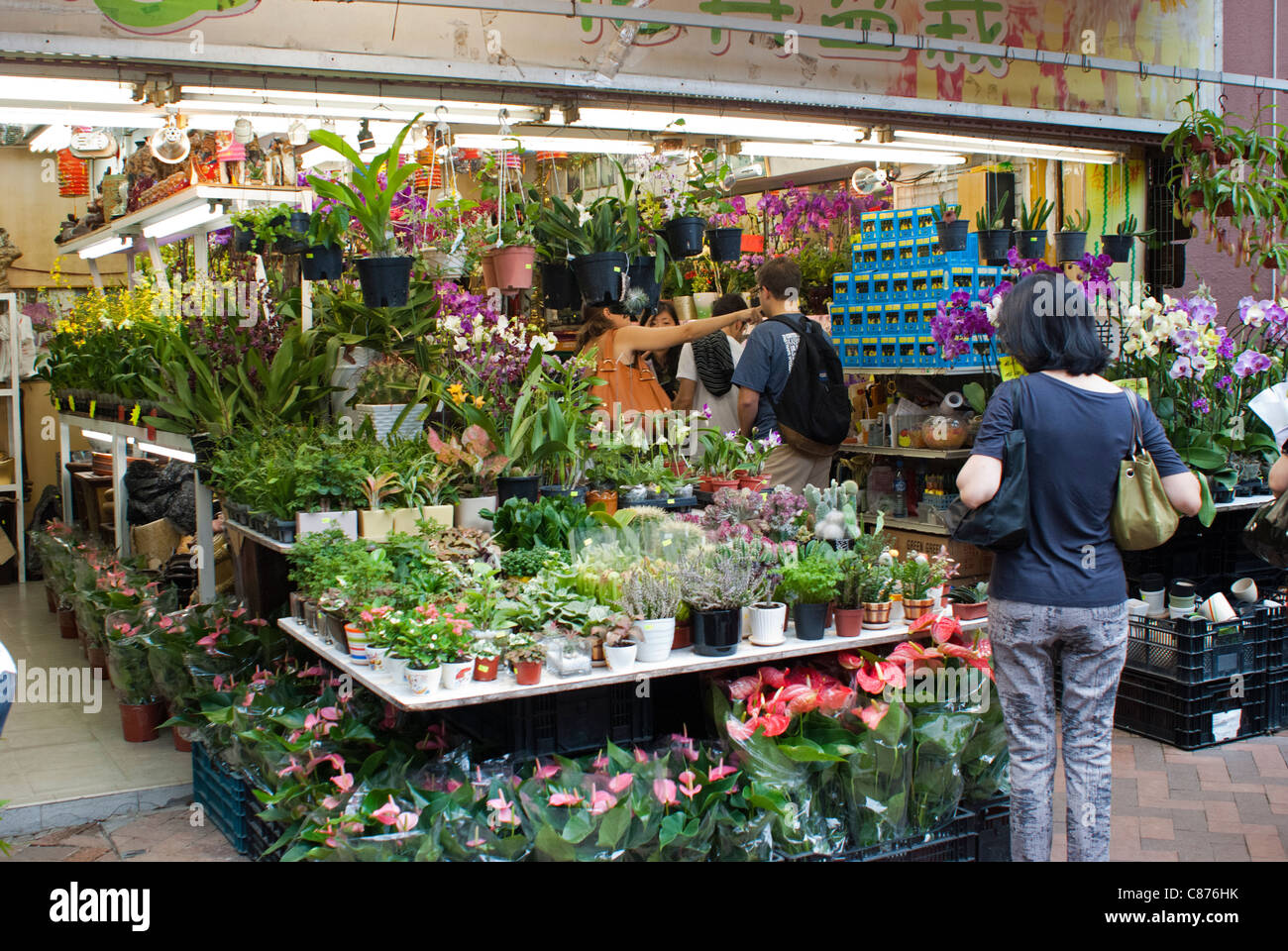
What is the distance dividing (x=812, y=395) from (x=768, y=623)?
7.95 ft

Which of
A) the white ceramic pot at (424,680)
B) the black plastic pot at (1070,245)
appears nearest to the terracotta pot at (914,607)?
the white ceramic pot at (424,680)

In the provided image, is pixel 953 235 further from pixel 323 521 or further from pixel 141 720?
pixel 141 720

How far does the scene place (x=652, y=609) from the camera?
3301 millimetres

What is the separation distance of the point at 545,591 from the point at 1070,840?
1.58m

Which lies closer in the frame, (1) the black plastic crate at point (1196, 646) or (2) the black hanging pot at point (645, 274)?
(1) the black plastic crate at point (1196, 646)

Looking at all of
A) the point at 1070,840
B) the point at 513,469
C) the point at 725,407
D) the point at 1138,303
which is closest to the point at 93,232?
the point at 725,407

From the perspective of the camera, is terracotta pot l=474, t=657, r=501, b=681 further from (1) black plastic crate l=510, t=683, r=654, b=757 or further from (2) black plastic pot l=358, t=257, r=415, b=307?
(2) black plastic pot l=358, t=257, r=415, b=307

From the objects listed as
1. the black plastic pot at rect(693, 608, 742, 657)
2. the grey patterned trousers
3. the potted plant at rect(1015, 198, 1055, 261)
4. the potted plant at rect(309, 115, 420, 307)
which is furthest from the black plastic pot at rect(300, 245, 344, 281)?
the potted plant at rect(1015, 198, 1055, 261)

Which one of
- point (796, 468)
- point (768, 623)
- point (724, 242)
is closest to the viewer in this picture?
point (768, 623)

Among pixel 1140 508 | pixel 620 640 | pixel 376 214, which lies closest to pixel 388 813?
pixel 620 640

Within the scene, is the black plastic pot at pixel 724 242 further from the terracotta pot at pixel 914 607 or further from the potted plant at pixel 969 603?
the terracotta pot at pixel 914 607

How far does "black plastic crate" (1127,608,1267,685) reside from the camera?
483cm

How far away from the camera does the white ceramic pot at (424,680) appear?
3.05 m

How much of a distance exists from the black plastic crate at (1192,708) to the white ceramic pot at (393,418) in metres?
3.15
